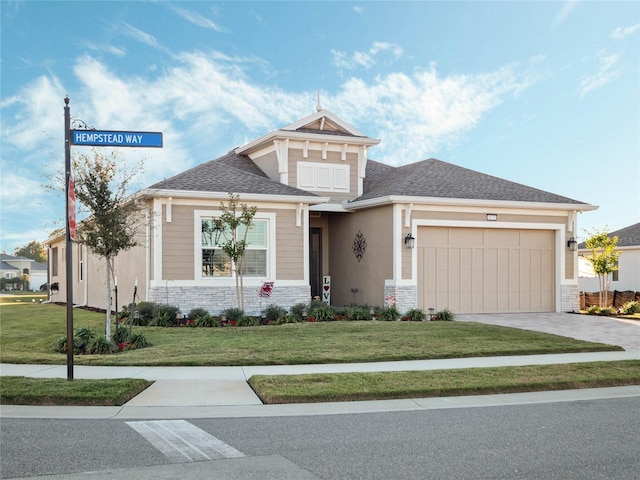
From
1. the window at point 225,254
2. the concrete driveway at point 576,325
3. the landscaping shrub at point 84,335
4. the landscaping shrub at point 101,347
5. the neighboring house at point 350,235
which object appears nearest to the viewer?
the landscaping shrub at point 101,347

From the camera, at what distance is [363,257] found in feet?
69.8

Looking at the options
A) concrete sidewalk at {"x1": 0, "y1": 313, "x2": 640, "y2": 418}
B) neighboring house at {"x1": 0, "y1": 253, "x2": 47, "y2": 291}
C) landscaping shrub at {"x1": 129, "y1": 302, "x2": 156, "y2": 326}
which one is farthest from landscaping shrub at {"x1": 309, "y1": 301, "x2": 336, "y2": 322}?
neighboring house at {"x1": 0, "y1": 253, "x2": 47, "y2": 291}

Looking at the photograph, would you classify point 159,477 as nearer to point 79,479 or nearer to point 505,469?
point 79,479

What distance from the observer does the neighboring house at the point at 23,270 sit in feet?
231

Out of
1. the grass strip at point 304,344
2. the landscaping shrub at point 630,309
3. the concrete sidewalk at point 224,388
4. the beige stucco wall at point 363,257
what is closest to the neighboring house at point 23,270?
the beige stucco wall at point 363,257

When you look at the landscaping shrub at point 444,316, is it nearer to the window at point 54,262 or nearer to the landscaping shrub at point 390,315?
the landscaping shrub at point 390,315

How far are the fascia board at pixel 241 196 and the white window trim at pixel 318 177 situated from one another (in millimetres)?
1763

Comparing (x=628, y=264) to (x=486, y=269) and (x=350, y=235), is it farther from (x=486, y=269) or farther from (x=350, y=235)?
(x=350, y=235)

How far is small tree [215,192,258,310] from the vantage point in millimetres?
17578

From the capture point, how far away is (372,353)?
40.8 ft

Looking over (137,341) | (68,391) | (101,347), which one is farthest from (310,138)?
(68,391)

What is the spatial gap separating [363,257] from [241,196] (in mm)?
4837

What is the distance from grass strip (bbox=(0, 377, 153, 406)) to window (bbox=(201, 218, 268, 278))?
9367mm

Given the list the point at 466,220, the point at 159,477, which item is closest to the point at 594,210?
the point at 466,220
